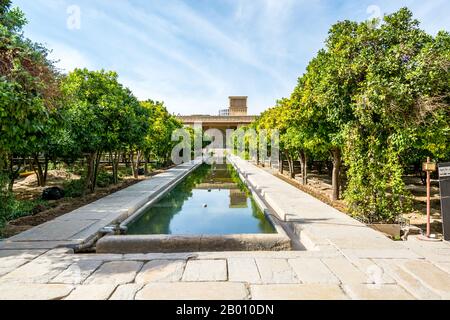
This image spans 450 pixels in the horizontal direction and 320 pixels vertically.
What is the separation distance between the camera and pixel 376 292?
3316mm

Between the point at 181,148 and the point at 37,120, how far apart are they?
2573 cm

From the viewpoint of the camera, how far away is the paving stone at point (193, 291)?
3.23 m

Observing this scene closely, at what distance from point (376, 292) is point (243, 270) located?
59.4 inches

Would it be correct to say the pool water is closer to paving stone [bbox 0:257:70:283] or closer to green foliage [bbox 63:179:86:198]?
green foliage [bbox 63:179:86:198]

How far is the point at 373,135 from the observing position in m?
6.60

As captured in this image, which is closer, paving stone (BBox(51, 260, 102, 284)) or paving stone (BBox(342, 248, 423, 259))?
paving stone (BBox(51, 260, 102, 284))

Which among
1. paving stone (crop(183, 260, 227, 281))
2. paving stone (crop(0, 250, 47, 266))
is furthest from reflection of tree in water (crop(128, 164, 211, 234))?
paving stone (crop(183, 260, 227, 281))

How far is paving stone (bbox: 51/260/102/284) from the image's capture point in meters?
3.66

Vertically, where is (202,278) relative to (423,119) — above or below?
below

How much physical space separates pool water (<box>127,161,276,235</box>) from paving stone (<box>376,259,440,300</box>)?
3063 mm

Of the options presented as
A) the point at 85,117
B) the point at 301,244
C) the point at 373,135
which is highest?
the point at 85,117

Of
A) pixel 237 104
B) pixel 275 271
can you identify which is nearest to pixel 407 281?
pixel 275 271
